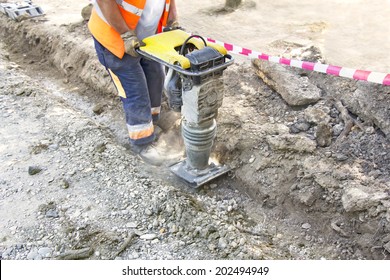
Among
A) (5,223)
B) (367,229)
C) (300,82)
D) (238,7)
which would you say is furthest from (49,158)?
(238,7)

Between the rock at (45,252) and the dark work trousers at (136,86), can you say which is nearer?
the rock at (45,252)

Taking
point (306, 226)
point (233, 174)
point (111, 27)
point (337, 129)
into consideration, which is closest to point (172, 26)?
point (111, 27)

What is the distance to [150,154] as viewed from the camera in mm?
4238

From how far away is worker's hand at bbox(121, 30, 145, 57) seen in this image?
135 inches

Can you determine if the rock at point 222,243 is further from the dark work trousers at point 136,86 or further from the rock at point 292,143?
the dark work trousers at point 136,86

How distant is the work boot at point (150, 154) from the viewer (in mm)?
4207

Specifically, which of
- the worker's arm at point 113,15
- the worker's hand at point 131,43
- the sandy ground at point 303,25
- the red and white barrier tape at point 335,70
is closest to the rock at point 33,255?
Answer: the worker's hand at point 131,43

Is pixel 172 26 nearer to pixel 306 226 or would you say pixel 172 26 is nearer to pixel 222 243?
pixel 222 243

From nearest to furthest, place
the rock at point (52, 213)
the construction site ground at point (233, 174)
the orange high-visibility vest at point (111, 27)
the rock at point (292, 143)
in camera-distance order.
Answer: the construction site ground at point (233, 174) < the rock at point (52, 213) < the orange high-visibility vest at point (111, 27) < the rock at point (292, 143)

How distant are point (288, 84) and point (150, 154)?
1493 millimetres

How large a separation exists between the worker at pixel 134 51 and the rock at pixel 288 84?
41.7 inches

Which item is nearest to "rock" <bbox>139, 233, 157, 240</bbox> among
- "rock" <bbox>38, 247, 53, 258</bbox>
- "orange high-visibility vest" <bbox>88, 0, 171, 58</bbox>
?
"rock" <bbox>38, 247, 53, 258</bbox>

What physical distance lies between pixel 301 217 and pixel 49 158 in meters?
2.33

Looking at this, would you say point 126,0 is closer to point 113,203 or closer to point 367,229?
point 113,203
